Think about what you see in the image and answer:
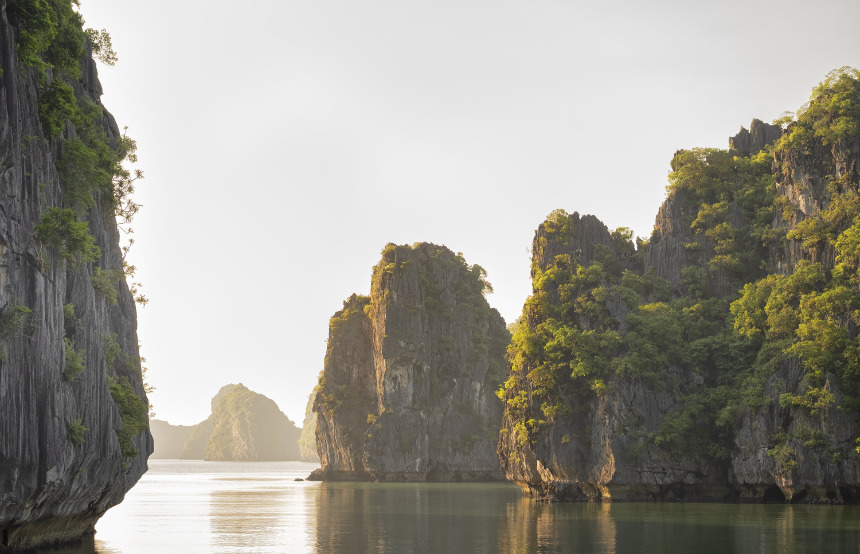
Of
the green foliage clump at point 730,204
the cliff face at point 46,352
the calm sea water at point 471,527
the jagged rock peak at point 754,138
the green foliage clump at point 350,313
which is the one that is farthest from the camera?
the green foliage clump at point 350,313

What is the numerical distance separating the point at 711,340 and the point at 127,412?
42.3 meters

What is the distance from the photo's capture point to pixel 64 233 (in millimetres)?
26453

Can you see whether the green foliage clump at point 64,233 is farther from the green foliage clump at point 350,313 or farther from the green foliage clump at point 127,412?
the green foliage clump at point 350,313

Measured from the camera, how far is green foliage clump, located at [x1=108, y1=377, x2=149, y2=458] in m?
33.5

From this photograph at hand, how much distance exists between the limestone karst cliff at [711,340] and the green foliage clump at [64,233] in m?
40.8

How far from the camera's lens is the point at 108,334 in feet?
113

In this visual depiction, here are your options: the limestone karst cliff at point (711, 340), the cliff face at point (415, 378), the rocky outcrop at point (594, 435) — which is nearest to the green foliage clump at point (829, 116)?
the limestone karst cliff at point (711, 340)

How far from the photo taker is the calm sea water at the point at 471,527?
32.6m

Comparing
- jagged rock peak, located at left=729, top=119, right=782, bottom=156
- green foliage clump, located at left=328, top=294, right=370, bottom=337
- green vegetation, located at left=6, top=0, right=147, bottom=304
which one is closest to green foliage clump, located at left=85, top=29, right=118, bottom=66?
green vegetation, located at left=6, top=0, right=147, bottom=304

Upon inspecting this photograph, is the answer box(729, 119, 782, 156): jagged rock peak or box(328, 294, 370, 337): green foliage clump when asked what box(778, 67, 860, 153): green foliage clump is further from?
box(328, 294, 370, 337): green foliage clump

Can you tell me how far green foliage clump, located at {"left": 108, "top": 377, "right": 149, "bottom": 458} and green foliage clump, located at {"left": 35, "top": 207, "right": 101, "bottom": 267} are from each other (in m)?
8.57

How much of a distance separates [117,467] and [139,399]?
3.71 metres

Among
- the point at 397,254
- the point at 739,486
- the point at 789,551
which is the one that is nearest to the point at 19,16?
the point at 789,551

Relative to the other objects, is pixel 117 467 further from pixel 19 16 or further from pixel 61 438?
pixel 19 16
